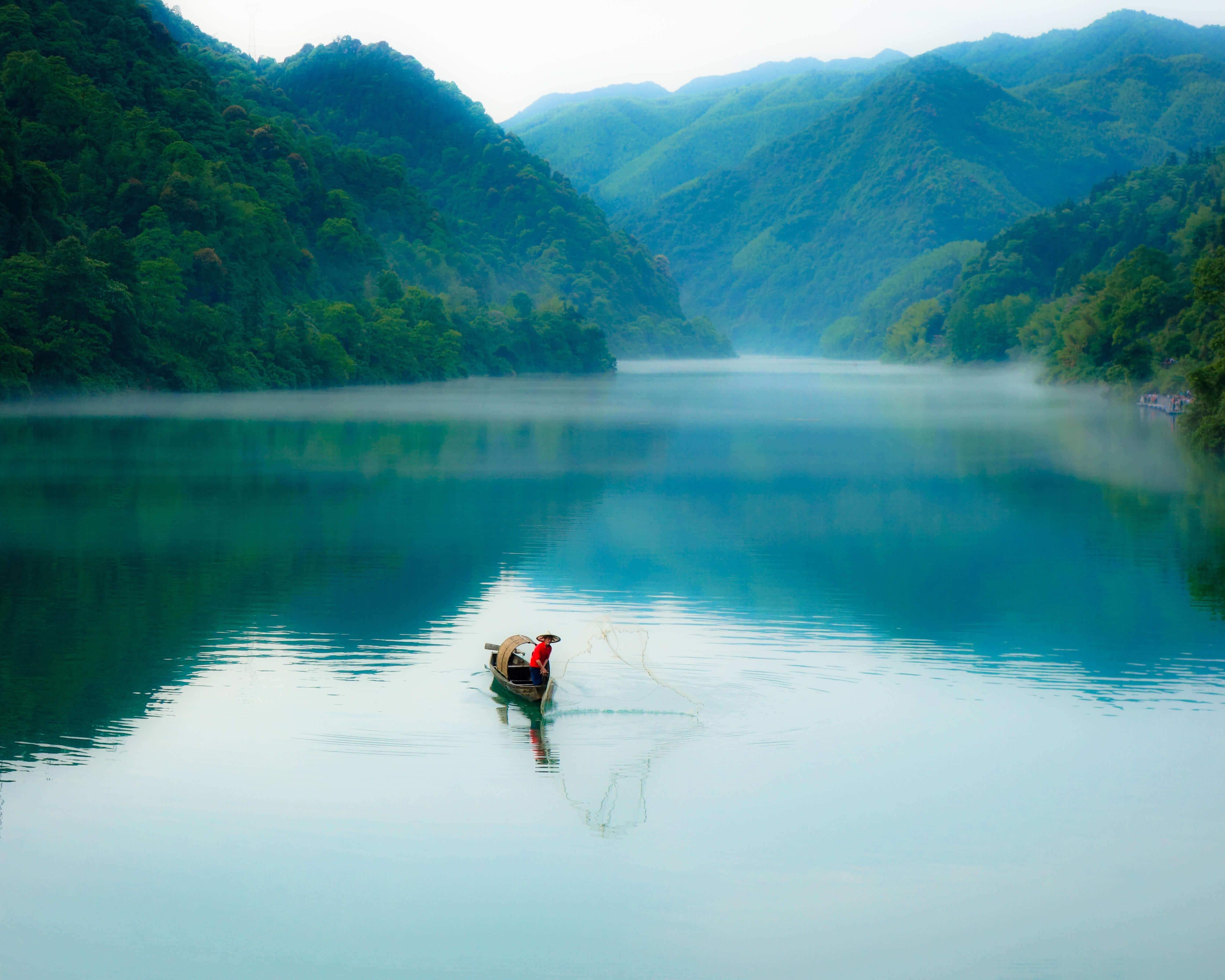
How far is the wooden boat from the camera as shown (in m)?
14.0

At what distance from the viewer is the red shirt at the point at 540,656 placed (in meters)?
14.1

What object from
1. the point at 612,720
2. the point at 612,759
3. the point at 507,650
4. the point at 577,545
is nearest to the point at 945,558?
the point at 577,545

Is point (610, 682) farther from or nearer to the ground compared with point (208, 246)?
nearer to the ground

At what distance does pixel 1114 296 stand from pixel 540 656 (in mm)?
71785

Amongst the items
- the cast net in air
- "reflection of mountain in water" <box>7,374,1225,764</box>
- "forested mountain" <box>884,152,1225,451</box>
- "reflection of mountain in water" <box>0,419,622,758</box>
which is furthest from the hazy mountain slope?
the cast net in air

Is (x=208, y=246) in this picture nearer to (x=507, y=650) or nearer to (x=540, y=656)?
(x=507, y=650)

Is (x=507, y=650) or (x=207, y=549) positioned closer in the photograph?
(x=507, y=650)

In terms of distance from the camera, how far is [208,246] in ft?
281

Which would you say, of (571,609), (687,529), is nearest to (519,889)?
(571,609)

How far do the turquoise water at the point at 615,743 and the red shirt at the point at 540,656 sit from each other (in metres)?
0.53

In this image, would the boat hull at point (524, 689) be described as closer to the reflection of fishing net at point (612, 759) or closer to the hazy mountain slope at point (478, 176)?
the reflection of fishing net at point (612, 759)

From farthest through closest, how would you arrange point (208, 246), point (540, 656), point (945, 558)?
point (208, 246) → point (945, 558) → point (540, 656)

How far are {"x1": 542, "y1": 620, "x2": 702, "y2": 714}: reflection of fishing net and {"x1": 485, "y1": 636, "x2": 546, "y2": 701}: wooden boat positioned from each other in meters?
0.17

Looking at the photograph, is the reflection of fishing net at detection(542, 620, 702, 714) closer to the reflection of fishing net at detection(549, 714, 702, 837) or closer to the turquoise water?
the turquoise water
